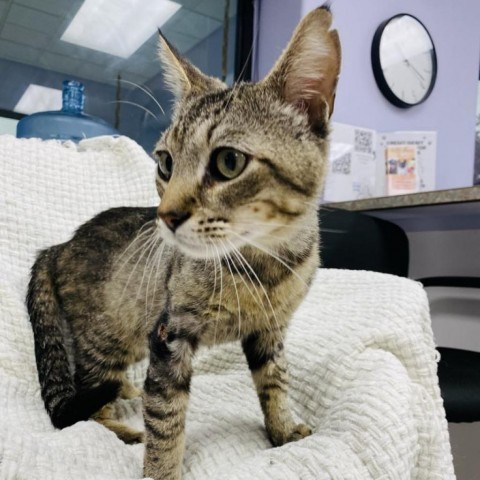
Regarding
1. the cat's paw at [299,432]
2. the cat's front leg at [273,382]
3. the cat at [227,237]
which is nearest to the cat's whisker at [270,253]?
the cat at [227,237]

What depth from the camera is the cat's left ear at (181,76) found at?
2.75 feet

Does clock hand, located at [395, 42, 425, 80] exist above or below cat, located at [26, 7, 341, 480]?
above

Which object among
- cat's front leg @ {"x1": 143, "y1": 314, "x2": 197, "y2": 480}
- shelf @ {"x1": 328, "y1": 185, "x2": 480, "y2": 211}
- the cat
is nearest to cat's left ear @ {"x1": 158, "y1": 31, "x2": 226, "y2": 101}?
the cat

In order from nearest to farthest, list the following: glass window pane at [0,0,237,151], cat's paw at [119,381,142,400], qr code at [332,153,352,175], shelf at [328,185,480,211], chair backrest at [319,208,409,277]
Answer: cat's paw at [119,381,142,400], shelf at [328,185,480,211], chair backrest at [319,208,409,277], glass window pane at [0,0,237,151], qr code at [332,153,352,175]

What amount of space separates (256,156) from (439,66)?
7.37 feet

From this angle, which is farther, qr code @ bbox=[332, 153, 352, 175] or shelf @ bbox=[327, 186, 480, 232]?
qr code @ bbox=[332, 153, 352, 175]

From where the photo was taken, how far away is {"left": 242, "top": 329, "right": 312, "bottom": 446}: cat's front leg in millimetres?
816

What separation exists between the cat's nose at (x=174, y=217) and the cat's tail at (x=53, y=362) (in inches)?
14.0

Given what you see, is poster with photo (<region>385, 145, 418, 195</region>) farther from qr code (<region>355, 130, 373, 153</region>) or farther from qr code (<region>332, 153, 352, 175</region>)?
qr code (<region>332, 153, 352, 175</region>)

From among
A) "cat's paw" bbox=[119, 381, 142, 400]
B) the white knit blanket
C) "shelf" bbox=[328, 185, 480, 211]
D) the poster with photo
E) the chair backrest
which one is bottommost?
"cat's paw" bbox=[119, 381, 142, 400]

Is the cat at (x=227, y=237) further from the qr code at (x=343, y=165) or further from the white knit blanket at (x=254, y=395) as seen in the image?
the qr code at (x=343, y=165)

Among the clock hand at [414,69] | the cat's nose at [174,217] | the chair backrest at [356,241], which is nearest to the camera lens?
the cat's nose at [174,217]

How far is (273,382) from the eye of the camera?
2.80ft

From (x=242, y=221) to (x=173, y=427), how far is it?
0.31m
